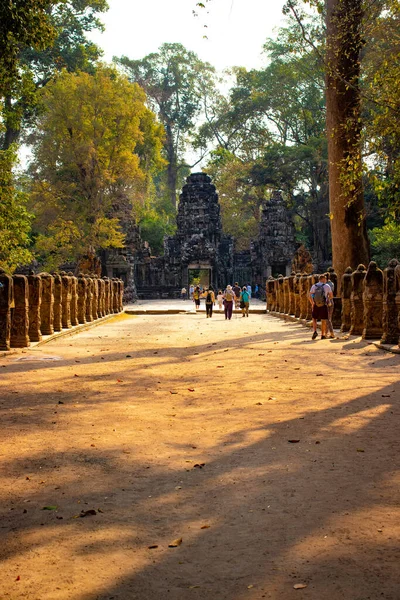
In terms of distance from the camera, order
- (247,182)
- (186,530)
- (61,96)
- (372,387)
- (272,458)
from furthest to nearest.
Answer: (247,182)
(61,96)
(372,387)
(272,458)
(186,530)

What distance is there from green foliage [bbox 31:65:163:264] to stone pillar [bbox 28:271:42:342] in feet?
83.5

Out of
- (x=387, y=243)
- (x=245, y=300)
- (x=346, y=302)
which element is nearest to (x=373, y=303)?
(x=346, y=302)

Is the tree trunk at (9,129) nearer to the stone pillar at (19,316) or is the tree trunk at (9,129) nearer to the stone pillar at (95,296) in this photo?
the stone pillar at (95,296)

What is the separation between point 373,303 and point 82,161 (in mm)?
30590

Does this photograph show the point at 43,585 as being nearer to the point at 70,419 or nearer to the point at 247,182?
the point at 70,419

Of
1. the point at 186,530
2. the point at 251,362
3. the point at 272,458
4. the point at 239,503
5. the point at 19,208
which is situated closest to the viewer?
the point at 186,530

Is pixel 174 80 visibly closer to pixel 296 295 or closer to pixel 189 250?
pixel 189 250

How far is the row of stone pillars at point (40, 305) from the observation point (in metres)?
13.5

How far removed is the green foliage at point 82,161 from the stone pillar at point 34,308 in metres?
25.5

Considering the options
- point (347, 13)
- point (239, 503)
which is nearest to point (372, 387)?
point (239, 503)

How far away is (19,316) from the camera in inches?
571

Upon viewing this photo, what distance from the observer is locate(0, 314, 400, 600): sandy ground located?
332 cm

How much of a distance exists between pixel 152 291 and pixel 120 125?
57.6 feet

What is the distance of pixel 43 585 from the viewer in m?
3.26
